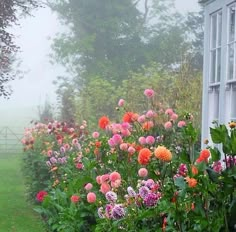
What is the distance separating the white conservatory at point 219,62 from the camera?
643 centimetres

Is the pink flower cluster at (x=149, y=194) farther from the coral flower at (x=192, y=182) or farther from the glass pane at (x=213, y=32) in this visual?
the glass pane at (x=213, y=32)

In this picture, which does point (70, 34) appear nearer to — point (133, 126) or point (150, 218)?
point (133, 126)

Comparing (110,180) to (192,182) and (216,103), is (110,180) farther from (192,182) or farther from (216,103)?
(216,103)

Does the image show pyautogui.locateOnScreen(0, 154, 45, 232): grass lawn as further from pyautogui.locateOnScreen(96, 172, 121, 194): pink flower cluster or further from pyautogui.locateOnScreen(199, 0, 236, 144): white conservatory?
pyautogui.locateOnScreen(96, 172, 121, 194): pink flower cluster

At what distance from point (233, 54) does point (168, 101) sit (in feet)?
24.0

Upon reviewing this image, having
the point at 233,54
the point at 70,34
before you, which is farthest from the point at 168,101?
the point at 70,34

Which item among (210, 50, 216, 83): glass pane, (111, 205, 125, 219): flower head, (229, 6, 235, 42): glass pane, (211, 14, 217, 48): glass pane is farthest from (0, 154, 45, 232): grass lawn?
(111, 205, 125, 219): flower head

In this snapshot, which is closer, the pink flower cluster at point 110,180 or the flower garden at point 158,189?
the flower garden at point 158,189

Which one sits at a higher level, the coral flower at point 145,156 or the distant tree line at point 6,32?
the distant tree line at point 6,32

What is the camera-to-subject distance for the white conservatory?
21.1 ft

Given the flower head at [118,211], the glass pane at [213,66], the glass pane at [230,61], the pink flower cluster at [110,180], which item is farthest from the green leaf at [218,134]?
the glass pane at [213,66]

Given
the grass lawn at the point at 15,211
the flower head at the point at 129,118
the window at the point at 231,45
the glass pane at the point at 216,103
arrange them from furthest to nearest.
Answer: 1. the grass lawn at the point at 15,211
2. the glass pane at the point at 216,103
3. the window at the point at 231,45
4. the flower head at the point at 129,118

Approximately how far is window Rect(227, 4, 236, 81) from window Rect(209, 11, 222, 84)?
1.17ft

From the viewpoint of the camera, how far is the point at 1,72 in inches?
666
